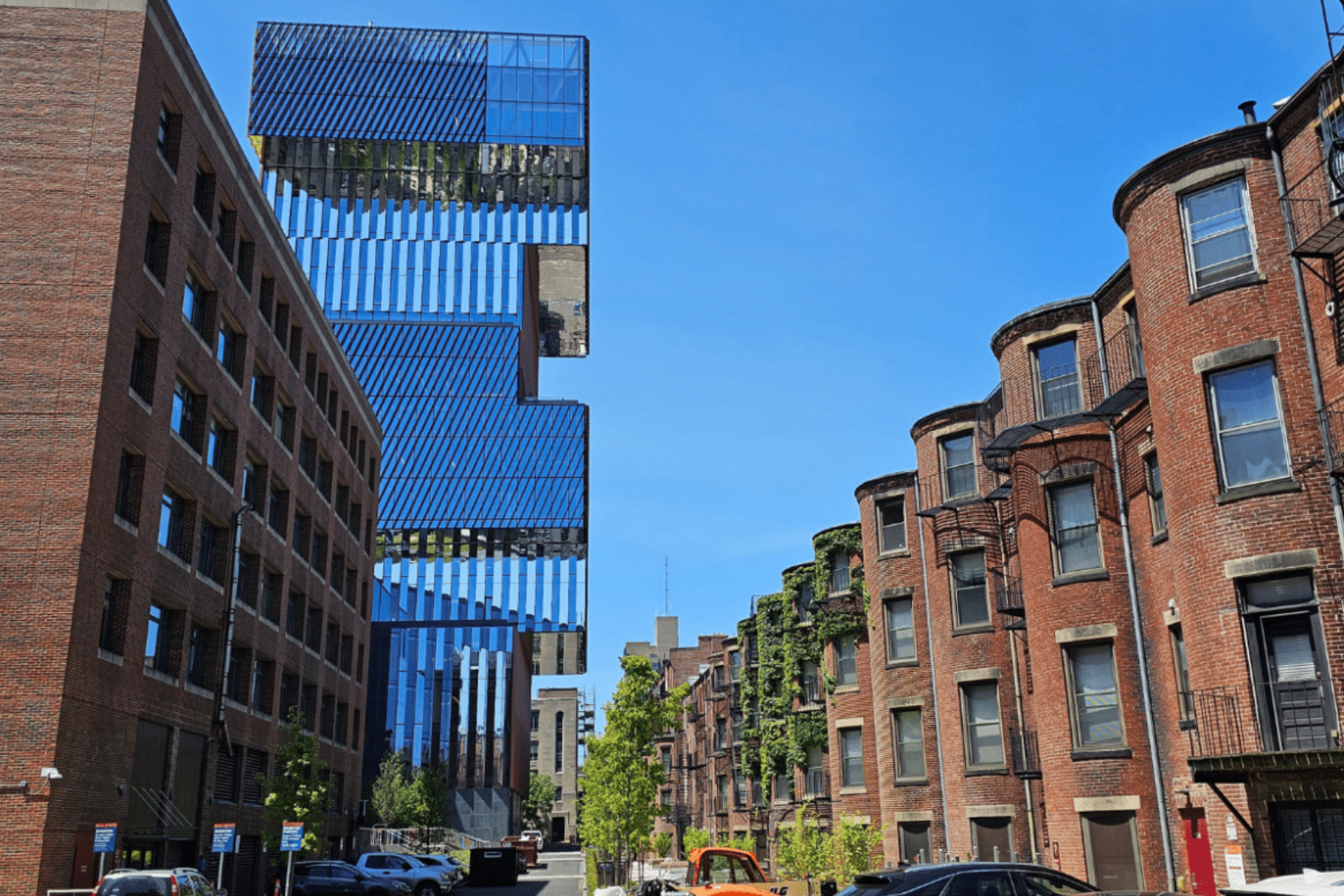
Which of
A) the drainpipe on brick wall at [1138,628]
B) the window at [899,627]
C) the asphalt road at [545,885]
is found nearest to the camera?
the drainpipe on brick wall at [1138,628]

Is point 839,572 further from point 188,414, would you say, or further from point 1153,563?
point 188,414

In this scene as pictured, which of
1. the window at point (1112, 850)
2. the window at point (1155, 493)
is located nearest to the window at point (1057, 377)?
the window at point (1155, 493)

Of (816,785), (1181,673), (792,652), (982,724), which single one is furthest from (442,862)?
(1181,673)

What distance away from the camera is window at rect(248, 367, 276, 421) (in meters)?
43.3

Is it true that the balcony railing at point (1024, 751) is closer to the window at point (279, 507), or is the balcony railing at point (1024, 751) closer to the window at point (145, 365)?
the window at point (145, 365)

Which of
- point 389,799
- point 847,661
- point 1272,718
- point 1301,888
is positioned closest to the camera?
point 1301,888

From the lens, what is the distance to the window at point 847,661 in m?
40.9

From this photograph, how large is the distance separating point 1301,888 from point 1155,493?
16175mm

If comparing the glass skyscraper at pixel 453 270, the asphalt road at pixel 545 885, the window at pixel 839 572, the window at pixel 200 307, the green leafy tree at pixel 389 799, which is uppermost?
the glass skyscraper at pixel 453 270

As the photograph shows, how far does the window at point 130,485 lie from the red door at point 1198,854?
2571cm

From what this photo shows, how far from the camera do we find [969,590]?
111ft

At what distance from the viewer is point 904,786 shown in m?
35.5

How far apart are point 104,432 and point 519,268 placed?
9105 cm

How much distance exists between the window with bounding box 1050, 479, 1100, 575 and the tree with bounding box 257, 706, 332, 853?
26042mm
